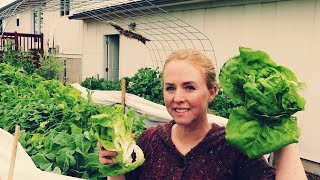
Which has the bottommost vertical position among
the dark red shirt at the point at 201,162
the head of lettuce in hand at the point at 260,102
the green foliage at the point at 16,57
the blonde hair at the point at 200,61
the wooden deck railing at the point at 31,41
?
the dark red shirt at the point at 201,162

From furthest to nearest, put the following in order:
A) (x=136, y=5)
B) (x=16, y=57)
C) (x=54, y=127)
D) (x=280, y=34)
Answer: (x=16, y=57)
(x=136, y=5)
(x=280, y=34)
(x=54, y=127)

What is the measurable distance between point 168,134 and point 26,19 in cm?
2379

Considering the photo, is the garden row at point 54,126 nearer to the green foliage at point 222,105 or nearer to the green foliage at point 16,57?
the green foliage at point 222,105

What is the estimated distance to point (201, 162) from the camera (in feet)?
6.31

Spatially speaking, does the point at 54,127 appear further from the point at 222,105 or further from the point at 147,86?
the point at 147,86

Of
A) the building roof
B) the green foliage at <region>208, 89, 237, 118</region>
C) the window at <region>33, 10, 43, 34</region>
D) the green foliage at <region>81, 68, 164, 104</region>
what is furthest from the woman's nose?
the window at <region>33, 10, 43, 34</region>

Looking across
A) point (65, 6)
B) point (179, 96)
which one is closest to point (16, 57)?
Answer: point (65, 6)

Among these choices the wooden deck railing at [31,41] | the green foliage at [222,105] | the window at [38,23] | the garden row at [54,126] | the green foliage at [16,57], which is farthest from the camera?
the window at [38,23]

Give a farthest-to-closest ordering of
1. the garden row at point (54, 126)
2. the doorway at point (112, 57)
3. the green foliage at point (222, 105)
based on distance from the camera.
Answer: the doorway at point (112, 57) < the green foliage at point (222, 105) < the garden row at point (54, 126)

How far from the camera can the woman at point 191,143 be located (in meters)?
1.85

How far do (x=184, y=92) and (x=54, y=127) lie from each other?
9.07 ft

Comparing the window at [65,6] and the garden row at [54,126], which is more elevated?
the window at [65,6]

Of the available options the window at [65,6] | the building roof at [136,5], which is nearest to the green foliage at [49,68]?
the window at [65,6]

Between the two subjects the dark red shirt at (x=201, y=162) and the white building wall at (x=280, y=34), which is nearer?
the dark red shirt at (x=201, y=162)
